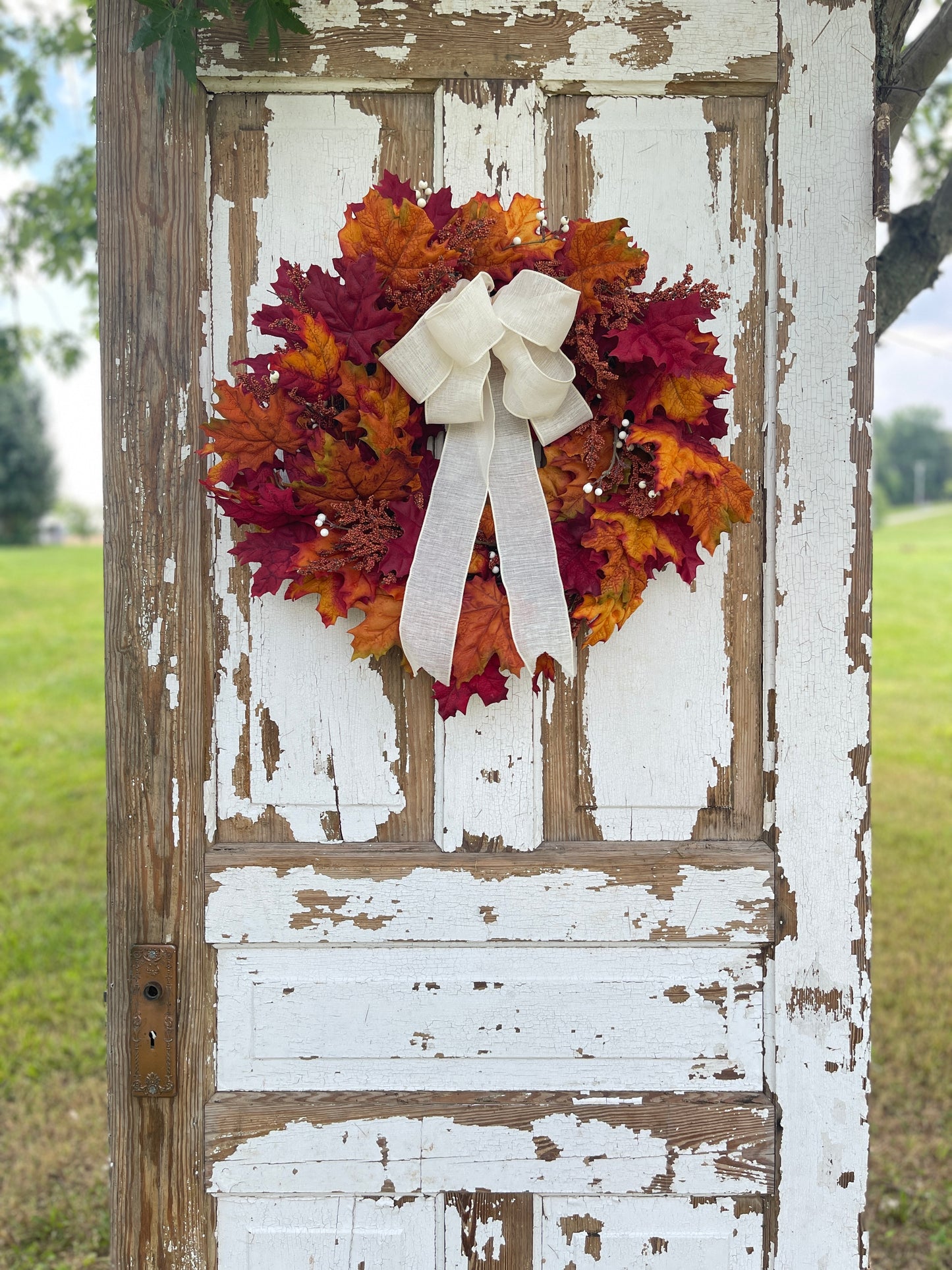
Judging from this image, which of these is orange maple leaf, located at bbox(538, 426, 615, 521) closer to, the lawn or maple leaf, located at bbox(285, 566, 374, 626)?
maple leaf, located at bbox(285, 566, 374, 626)

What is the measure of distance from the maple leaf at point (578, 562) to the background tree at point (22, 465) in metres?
21.2

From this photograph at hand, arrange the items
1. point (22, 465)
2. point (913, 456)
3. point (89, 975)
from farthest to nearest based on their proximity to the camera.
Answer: point (913, 456) → point (22, 465) → point (89, 975)

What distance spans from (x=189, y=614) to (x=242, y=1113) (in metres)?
0.79

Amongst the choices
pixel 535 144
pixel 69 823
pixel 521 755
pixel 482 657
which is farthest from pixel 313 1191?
pixel 69 823

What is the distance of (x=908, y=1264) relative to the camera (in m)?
2.53

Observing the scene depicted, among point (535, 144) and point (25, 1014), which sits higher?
point (535, 144)

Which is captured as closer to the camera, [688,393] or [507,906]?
[688,393]

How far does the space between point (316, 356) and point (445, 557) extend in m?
0.34

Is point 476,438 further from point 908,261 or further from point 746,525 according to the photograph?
point 908,261

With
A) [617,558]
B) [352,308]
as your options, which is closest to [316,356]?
[352,308]

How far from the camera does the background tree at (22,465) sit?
19766 millimetres

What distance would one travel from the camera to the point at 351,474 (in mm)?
1313

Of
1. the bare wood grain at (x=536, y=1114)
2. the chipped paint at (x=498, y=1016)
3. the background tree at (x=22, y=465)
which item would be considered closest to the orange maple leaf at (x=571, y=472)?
the chipped paint at (x=498, y=1016)

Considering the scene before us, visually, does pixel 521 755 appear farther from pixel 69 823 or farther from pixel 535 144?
pixel 69 823
